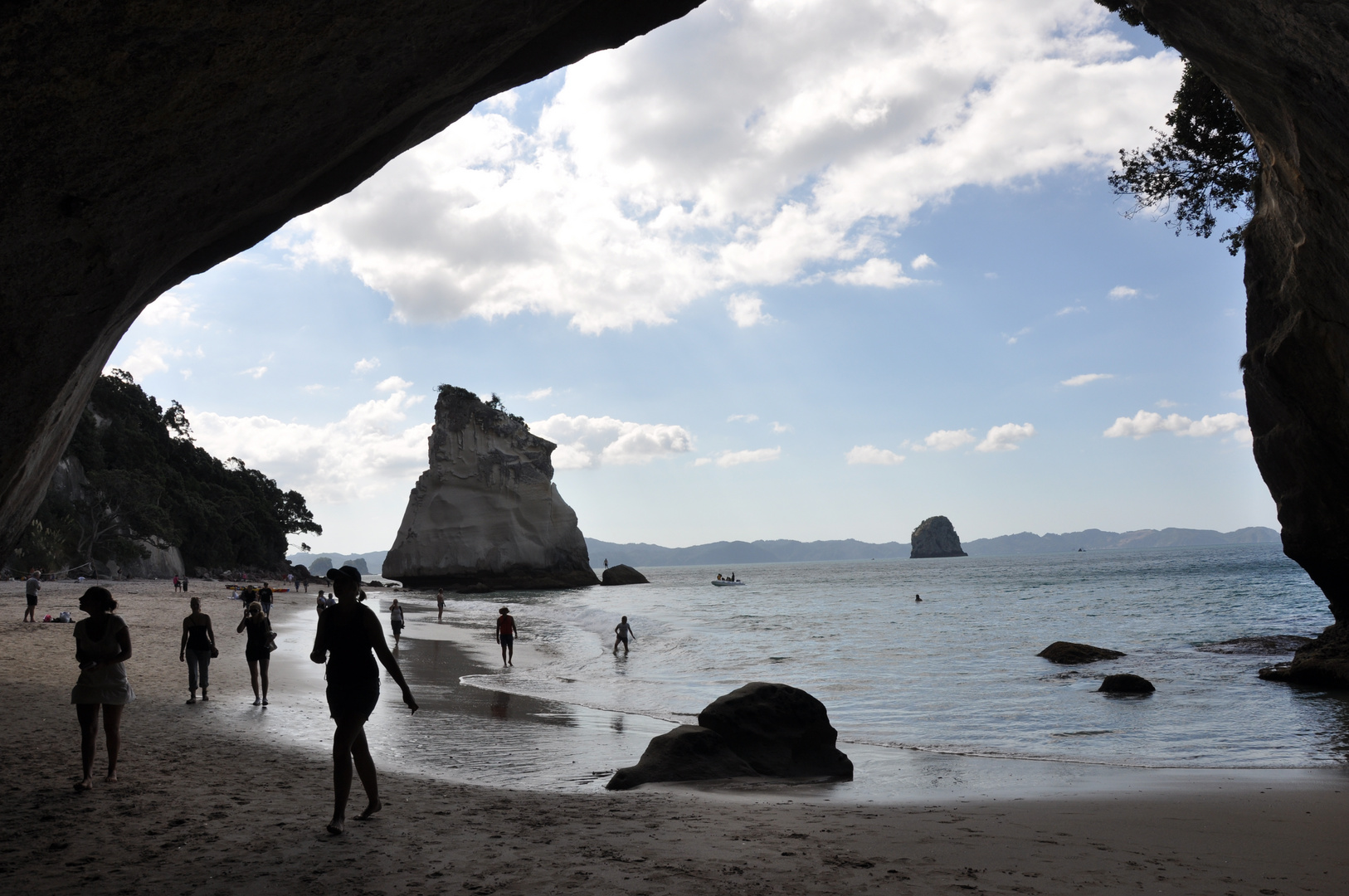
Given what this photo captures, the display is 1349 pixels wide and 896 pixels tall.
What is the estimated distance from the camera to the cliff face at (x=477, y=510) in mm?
62969

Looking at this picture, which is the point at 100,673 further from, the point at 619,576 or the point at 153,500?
the point at 619,576

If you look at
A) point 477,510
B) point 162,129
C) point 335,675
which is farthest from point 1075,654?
point 477,510

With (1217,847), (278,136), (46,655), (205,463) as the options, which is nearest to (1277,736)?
(1217,847)

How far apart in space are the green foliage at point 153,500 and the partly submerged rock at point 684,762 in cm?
4251

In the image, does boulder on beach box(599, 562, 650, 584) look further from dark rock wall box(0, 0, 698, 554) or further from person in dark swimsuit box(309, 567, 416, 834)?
dark rock wall box(0, 0, 698, 554)

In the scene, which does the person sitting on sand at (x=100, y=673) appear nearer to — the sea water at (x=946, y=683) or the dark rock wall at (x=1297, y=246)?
the sea water at (x=946, y=683)

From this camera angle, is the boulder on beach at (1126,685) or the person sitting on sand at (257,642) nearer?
the person sitting on sand at (257,642)

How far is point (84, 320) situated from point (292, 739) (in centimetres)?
578

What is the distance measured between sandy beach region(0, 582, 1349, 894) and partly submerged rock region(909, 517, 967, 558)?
18857 centimetres

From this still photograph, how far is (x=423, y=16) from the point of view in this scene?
14.7ft

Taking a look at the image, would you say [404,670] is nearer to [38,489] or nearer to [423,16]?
[38,489]

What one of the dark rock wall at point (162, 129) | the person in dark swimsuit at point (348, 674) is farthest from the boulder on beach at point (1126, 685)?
the dark rock wall at point (162, 129)

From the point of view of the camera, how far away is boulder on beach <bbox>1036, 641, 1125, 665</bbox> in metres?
17.6

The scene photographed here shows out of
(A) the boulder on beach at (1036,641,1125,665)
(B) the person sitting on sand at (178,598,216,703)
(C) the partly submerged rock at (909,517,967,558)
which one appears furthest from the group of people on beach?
(C) the partly submerged rock at (909,517,967,558)
